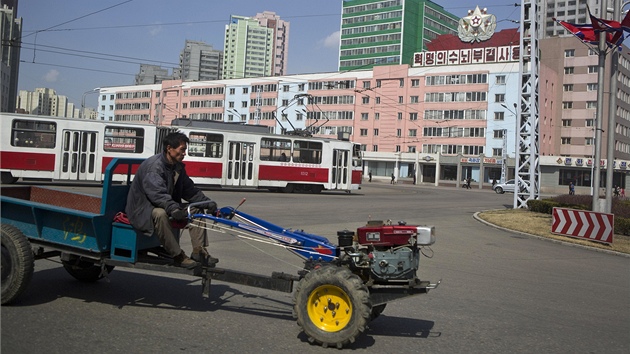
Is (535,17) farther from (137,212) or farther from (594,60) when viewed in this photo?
(594,60)

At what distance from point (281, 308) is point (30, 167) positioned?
80.0ft

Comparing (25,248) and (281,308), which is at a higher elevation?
(25,248)

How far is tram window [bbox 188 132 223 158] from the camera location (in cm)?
3094

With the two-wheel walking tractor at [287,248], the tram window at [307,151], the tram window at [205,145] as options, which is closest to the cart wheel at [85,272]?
the two-wheel walking tractor at [287,248]

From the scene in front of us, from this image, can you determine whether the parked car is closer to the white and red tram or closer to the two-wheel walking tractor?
the white and red tram

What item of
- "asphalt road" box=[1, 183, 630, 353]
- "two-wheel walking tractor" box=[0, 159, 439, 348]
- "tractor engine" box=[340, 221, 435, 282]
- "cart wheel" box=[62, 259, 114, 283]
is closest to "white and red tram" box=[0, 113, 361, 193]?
"asphalt road" box=[1, 183, 630, 353]

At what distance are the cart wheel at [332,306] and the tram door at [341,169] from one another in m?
29.4

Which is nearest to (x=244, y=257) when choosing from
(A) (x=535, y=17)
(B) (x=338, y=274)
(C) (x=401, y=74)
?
(B) (x=338, y=274)

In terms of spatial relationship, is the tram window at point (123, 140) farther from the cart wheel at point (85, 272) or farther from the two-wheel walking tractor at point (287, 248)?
the two-wheel walking tractor at point (287, 248)

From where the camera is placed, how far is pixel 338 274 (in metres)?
5.36

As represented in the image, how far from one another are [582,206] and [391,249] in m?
20.2

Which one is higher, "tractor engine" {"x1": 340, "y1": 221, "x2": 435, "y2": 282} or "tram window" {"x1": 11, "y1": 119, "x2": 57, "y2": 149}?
"tram window" {"x1": 11, "y1": 119, "x2": 57, "y2": 149}

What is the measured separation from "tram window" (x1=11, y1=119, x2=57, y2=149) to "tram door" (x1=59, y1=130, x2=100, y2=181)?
0.77 metres

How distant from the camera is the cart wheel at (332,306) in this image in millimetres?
5250
